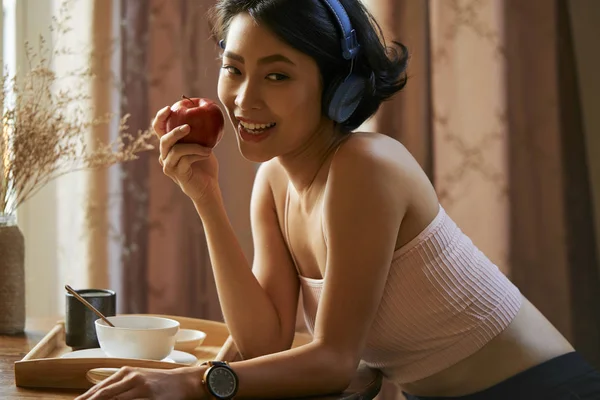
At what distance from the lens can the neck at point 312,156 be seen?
1348mm

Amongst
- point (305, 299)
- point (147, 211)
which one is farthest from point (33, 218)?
point (305, 299)

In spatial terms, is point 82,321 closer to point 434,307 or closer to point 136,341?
point 136,341

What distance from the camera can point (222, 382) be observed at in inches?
41.8

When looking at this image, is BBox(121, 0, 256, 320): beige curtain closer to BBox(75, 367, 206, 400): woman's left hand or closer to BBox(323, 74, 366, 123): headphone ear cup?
BBox(323, 74, 366, 123): headphone ear cup

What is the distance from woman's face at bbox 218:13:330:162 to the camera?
1.23 m

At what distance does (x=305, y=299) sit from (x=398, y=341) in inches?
7.3

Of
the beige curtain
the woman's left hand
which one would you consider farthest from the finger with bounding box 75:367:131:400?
the beige curtain

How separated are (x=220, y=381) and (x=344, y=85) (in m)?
0.48

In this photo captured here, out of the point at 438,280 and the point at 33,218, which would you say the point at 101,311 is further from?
the point at 33,218

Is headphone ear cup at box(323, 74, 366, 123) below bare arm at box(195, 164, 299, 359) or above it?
above

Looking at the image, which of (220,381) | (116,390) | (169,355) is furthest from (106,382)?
(169,355)

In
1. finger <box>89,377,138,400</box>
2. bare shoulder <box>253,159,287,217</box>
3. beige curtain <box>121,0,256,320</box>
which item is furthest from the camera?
beige curtain <box>121,0,256,320</box>

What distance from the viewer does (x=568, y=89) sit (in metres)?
2.10

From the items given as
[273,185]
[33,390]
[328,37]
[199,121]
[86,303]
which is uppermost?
[328,37]
